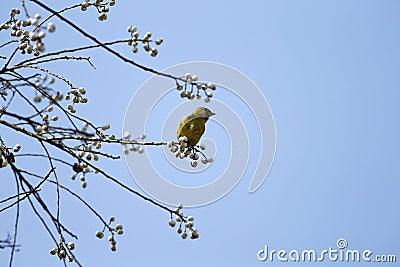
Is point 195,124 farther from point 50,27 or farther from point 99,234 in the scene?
point 50,27

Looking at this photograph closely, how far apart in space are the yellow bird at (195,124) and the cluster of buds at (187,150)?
106 millimetres

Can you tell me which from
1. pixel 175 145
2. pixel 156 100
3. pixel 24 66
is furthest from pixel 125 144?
pixel 156 100

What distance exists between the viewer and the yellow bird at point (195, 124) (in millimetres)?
1589

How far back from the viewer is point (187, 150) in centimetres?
140

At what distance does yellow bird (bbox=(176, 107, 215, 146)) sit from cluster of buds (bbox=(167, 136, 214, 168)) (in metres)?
0.11

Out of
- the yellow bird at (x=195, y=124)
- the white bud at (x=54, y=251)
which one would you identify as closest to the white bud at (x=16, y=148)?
the white bud at (x=54, y=251)

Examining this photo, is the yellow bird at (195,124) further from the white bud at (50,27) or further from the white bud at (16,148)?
the white bud at (50,27)


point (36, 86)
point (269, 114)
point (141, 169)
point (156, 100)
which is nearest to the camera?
point (36, 86)

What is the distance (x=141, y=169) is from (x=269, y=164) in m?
0.49

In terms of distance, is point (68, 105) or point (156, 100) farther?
point (156, 100)

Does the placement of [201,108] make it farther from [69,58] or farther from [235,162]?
[69,58]

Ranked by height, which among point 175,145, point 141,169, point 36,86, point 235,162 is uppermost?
point 235,162

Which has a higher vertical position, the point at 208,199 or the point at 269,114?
the point at 269,114

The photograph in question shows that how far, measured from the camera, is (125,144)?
1.21m
